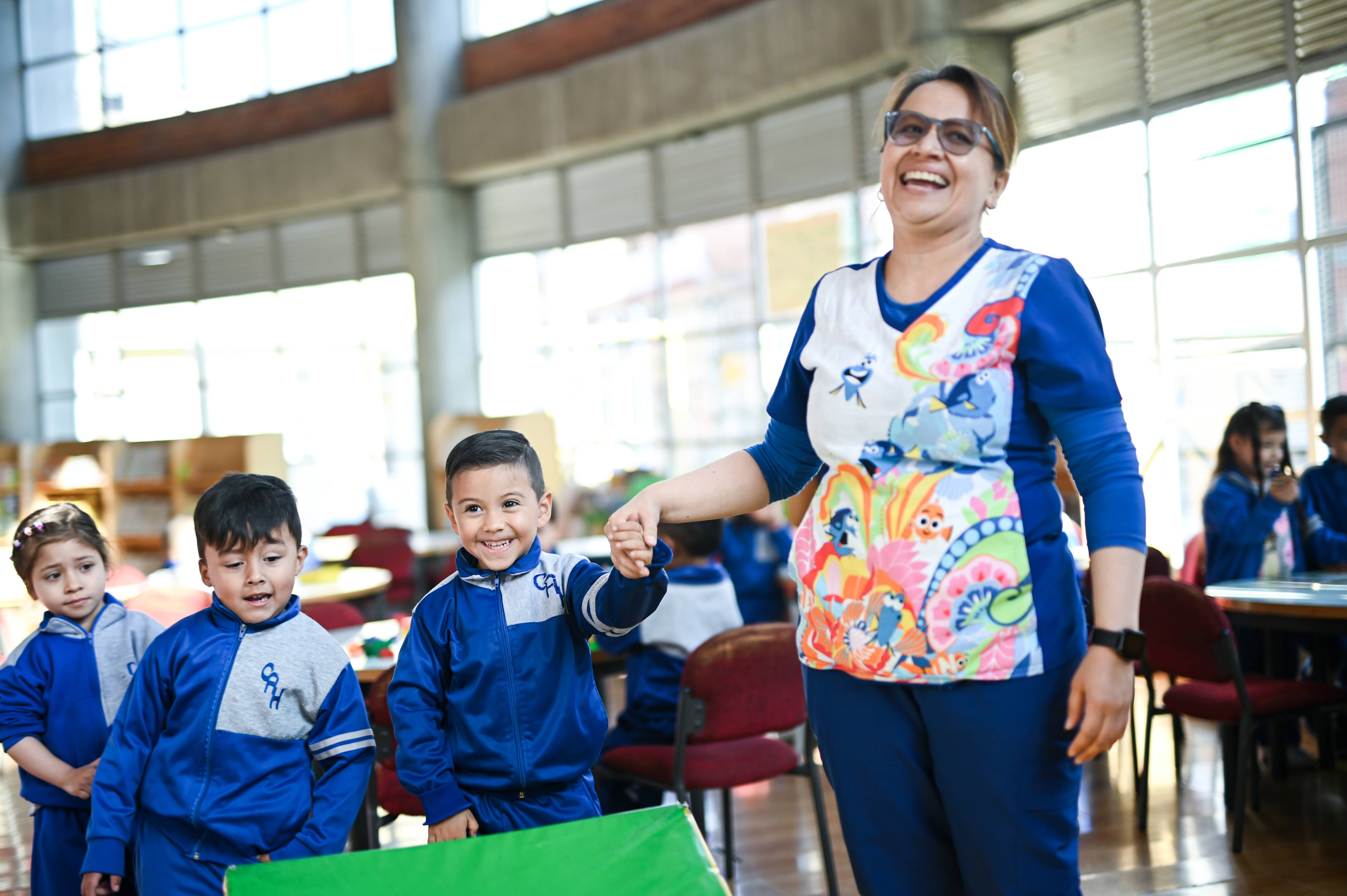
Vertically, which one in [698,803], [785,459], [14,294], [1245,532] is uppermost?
[14,294]

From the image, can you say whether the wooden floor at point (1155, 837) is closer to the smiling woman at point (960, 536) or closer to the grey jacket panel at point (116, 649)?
the grey jacket panel at point (116, 649)

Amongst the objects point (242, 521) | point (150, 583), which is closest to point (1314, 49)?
point (242, 521)

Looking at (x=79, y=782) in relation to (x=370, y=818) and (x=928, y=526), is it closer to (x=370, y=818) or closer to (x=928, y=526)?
(x=370, y=818)

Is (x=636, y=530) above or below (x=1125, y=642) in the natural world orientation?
above

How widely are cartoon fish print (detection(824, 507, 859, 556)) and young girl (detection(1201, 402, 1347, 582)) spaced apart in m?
3.56

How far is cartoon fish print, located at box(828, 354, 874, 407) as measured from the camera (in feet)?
4.75

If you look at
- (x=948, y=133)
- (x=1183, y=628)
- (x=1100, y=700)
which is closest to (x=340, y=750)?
(x=1100, y=700)

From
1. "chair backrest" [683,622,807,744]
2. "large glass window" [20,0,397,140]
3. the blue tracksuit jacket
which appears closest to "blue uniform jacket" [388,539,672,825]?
"chair backrest" [683,622,807,744]

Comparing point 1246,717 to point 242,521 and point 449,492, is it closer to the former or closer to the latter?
point 449,492

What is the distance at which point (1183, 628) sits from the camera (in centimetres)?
362

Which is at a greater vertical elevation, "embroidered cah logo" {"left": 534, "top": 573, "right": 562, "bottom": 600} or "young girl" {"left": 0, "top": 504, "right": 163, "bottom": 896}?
"embroidered cah logo" {"left": 534, "top": 573, "right": 562, "bottom": 600}

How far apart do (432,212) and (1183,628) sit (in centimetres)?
861

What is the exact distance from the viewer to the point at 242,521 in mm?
1959

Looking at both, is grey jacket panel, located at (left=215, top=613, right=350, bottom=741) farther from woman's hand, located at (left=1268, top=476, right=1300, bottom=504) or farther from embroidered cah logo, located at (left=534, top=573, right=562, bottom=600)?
woman's hand, located at (left=1268, top=476, right=1300, bottom=504)
